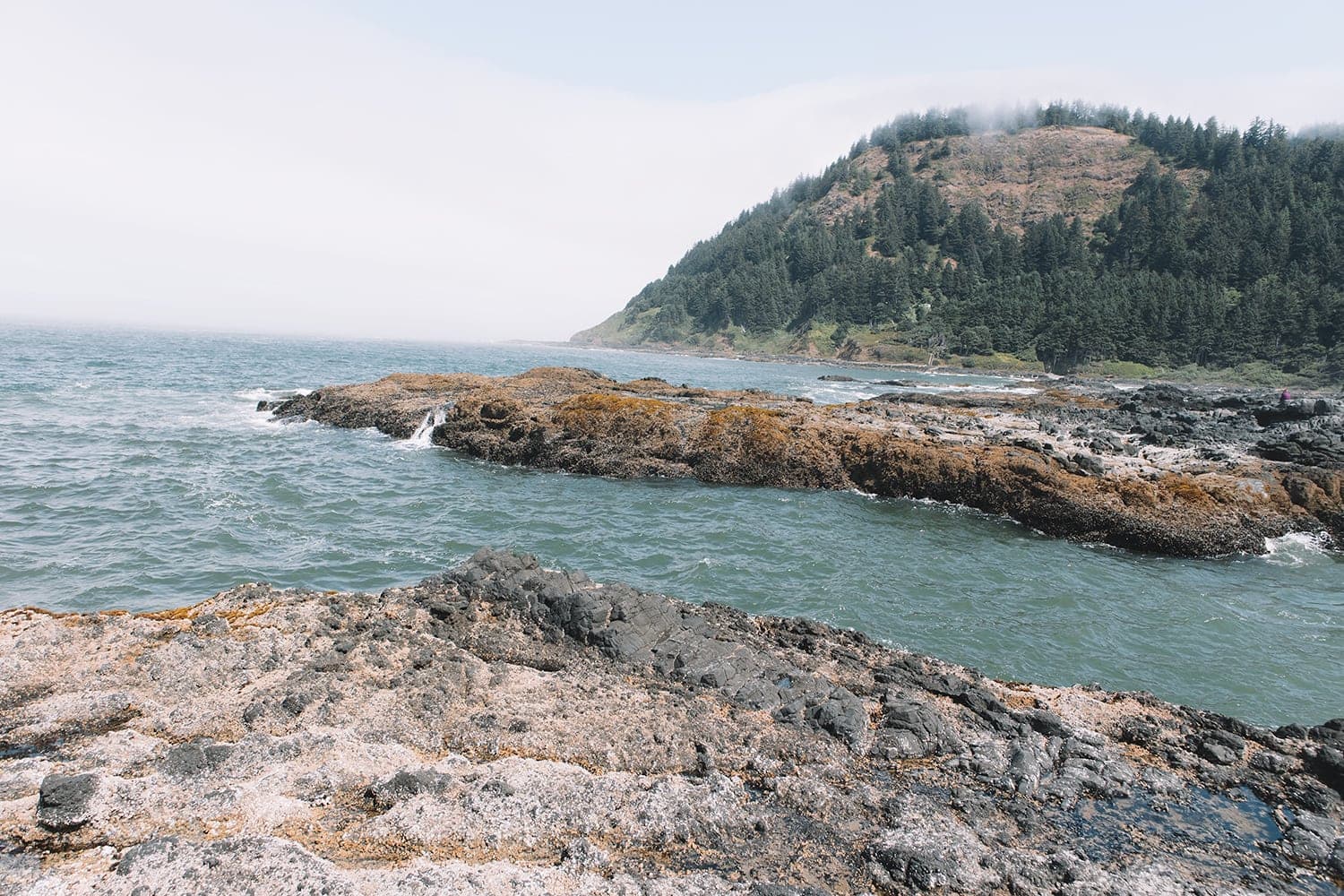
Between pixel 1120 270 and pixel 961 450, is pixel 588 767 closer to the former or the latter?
pixel 961 450

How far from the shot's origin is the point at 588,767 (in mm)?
7297

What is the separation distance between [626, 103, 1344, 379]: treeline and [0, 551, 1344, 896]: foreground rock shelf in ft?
359

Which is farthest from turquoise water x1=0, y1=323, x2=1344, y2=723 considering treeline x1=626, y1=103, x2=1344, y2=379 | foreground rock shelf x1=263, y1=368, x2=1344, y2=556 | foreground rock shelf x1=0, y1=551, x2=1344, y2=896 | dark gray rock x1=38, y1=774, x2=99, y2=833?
treeline x1=626, y1=103, x2=1344, y2=379

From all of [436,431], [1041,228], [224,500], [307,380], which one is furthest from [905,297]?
[224,500]

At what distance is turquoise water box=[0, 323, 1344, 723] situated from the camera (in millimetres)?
12516

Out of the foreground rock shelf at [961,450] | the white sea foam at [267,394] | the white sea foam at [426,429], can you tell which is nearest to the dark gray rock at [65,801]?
the foreground rock shelf at [961,450]

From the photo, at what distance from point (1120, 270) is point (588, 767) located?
150801 millimetres

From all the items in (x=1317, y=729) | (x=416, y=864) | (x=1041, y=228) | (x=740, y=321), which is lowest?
(x=1317, y=729)

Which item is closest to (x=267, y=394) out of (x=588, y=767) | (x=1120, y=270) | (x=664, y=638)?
(x=664, y=638)

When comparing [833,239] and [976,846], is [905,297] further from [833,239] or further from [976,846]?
[976,846]

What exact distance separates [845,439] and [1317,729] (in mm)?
17034

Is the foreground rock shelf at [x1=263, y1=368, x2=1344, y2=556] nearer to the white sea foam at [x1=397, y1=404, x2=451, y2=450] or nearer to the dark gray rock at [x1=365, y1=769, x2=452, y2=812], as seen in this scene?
the white sea foam at [x1=397, y1=404, x2=451, y2=450]

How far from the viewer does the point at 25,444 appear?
24.5 meters

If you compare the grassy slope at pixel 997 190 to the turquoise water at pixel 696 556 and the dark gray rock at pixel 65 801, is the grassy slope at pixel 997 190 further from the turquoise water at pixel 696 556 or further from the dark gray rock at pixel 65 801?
the dark gray rock at pixel 65 801
